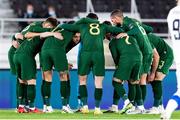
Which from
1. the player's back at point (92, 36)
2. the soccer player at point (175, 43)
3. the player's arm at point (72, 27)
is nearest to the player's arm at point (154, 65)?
the player's back at point (92, 36)

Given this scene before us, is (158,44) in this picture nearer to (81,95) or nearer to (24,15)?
(81,95)

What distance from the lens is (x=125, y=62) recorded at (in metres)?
17.5

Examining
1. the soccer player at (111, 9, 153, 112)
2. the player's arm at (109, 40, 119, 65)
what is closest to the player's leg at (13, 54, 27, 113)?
the player's arm at (109, 40, 119, 65)

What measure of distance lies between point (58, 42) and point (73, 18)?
8.92 metres

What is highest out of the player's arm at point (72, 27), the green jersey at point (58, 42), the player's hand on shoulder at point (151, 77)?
the player's arm at point (72, 27)

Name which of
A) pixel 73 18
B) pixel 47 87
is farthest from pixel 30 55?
pixel 73 18

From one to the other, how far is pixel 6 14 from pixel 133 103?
1109 centimetres

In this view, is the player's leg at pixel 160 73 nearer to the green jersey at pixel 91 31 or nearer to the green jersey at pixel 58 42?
the green jersey at pixel 91 31

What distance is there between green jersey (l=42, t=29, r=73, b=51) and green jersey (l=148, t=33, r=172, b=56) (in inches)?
72.6

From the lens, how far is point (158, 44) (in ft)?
61.3

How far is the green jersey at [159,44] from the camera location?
18.6 meters

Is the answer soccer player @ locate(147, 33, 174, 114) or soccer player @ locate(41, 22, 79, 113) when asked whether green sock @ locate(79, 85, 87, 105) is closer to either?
soccer player @ locate(41, 22, 79, 113)

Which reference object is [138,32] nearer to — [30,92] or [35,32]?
[35,32]

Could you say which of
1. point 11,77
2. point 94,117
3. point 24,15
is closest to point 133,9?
point 24,15
